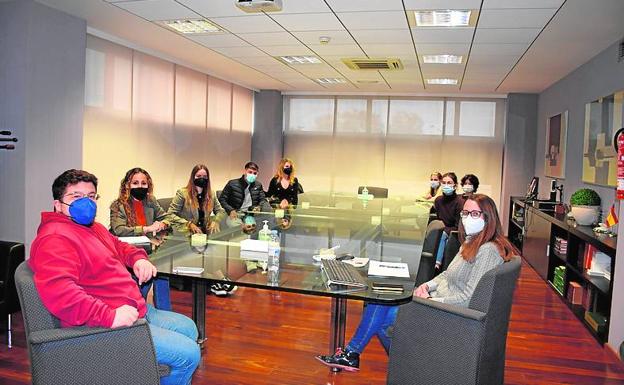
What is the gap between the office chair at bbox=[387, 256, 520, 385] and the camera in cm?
237

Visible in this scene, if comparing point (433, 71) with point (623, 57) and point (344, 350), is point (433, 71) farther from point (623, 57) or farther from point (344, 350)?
point (344, 350)

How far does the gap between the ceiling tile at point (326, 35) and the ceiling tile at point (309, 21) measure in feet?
0.44

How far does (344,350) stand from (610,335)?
6.94 feet

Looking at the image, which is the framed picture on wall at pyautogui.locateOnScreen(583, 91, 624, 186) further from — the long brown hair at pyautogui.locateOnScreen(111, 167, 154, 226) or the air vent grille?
the long brown hair at pyautogui.locateOnScreen(111, 167, 154, 226)

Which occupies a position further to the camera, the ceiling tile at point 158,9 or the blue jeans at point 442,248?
the blue jeans at point 442,248

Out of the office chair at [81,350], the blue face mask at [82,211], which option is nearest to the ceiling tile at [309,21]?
the blue face mask at [82,211]

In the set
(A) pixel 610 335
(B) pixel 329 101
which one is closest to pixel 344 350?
(A) pixel 610 335

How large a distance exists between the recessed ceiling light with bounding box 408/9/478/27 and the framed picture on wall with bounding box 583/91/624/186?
179cm

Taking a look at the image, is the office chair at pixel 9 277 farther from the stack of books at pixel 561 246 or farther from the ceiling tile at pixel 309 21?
the stack of books at pixel 561 246

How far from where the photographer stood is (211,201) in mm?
4914

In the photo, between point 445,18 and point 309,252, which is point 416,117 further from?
point 309,252

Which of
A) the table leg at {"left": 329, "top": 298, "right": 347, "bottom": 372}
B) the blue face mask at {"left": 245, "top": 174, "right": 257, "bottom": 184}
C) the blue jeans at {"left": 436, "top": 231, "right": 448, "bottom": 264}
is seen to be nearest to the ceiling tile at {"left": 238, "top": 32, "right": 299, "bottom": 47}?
the blue face mask at {"left": 245, "top": 174, "right": 257, "bottom": 184}

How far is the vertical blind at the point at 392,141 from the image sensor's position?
32.5 feet

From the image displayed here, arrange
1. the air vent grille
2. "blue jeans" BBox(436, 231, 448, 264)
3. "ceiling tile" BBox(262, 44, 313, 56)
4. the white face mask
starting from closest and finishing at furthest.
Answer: the white face mask → "blue jeans" BBox(436, 231, 448, 264) → "ceiling tile" BBox(262, 44, 313, 56) → the air vent grille
